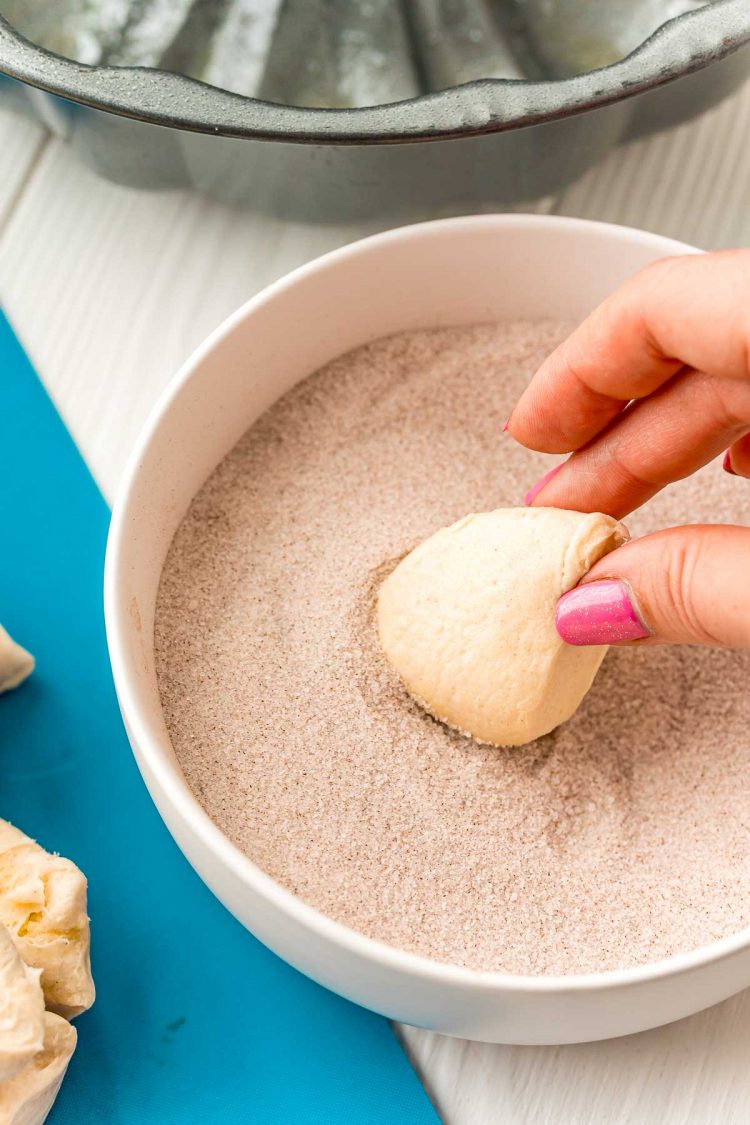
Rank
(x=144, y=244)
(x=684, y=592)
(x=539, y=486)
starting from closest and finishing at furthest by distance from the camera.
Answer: (x=684, y=592)
(x=539, y=486)
(x=144, y=244)

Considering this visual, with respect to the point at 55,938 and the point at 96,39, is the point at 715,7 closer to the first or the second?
the point at 96,39

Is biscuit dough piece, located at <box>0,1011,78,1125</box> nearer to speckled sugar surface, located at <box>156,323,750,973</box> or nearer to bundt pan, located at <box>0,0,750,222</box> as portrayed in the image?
speckled sugar surface, located at <box>156,323,750,973</box>

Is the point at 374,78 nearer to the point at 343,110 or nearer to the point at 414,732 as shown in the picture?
the point at 343,110

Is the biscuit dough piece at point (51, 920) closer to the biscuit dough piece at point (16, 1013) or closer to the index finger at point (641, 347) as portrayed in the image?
the biscuit dough piece at point (16, 1013)

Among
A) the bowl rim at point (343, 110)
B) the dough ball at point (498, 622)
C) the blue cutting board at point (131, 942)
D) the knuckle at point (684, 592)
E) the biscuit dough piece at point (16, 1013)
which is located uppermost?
the bowl rim at point (343, 110)

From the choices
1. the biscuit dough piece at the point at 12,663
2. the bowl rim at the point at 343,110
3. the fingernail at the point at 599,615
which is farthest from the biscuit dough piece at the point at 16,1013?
the bowl rim at the point at 343,110

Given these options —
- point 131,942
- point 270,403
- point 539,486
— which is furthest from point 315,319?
point 131,942

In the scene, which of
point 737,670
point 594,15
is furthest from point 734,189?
point 737,670

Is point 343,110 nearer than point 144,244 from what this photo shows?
Yes
